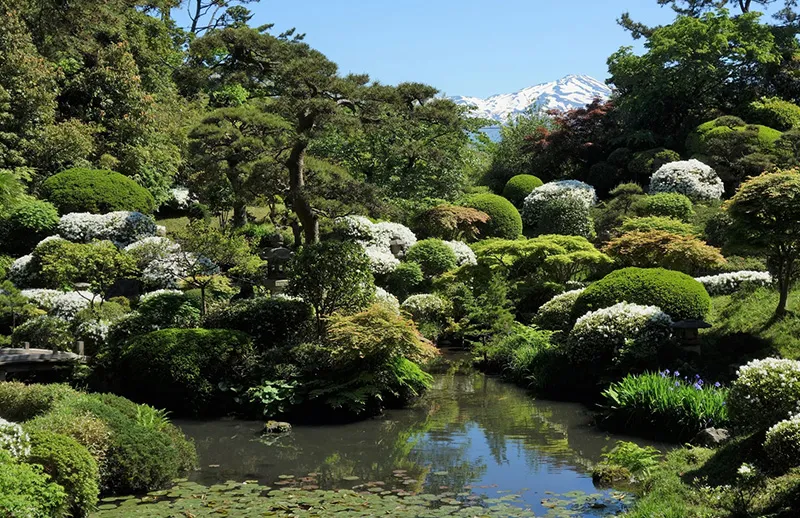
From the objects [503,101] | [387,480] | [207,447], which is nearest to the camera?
[387,480]

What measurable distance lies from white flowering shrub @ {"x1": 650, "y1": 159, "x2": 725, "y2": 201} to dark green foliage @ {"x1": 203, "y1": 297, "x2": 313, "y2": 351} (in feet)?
45.1

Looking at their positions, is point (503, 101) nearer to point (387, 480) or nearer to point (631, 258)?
point (631, 258)

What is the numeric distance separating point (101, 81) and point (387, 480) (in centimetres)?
2038

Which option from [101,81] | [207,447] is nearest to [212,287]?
[207,447]

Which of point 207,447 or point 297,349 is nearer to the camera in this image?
point 207,447

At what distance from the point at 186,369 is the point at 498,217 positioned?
45.3ft

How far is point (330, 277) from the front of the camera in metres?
13.0

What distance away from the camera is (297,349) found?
40.9 ft

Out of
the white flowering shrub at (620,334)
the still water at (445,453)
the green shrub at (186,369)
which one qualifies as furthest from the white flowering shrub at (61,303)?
the white flowering shrub at (620,334)

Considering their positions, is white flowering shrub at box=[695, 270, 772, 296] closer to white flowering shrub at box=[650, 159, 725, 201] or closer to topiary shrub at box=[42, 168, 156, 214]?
white flowering shrub at box=[650, 159, 725, 201]

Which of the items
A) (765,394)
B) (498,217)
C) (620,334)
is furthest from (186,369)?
(498,217)

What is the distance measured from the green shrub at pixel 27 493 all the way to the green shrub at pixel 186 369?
5178 mm

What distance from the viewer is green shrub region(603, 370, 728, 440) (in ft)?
31.6

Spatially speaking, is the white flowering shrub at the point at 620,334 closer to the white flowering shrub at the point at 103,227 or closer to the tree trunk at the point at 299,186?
the tree trunk at the point at 299,186
